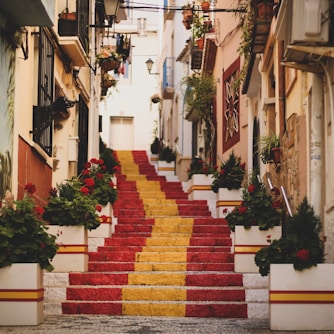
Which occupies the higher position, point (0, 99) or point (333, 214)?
point (0, 99)

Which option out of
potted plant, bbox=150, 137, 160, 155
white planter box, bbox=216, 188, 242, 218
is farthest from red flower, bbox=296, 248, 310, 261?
potted plant, bbox=150, 137, 160, 155

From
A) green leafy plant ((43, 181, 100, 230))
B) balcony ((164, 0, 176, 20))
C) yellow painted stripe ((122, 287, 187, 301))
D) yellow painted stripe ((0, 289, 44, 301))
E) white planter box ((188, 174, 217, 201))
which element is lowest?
yellow painted stripe ((122, 287, 187, 301))

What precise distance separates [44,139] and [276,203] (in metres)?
4.05

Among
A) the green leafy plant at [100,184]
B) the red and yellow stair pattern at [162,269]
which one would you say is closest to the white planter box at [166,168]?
the red and yellow stair pattern at [162,269]

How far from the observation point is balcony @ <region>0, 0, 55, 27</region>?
11.5m

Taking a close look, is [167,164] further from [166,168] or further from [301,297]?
[301,297]

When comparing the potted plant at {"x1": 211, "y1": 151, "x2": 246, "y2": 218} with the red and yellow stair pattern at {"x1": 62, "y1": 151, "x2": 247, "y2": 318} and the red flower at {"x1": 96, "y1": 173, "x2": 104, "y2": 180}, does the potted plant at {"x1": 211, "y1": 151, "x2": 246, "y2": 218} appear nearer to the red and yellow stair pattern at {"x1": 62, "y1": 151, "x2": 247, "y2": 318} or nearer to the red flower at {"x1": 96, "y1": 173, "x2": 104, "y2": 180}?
the red and yellow stair pattern at {"x1": 62, "y1": 151, "x2": 247, "y2": 318}

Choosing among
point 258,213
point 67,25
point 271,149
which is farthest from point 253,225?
point 67,25

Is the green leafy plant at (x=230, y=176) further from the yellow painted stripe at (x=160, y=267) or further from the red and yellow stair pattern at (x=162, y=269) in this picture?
the yellow painted stripe at (x=160, y=267)

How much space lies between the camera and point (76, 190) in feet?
47.2

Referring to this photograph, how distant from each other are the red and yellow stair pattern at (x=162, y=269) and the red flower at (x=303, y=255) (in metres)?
1.91

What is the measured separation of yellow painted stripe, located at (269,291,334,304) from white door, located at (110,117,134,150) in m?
31.0

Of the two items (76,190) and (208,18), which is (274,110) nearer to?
(76,190)

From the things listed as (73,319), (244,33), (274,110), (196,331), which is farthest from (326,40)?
(244,33)
